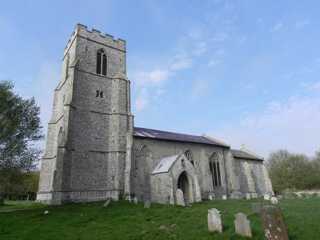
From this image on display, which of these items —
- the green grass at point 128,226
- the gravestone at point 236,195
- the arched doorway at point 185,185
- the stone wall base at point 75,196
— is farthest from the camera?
the gravestone at point 236,195

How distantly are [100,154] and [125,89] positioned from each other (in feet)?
26.3

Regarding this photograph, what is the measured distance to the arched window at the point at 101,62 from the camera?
2728 centimetres

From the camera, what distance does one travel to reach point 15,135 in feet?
67.8

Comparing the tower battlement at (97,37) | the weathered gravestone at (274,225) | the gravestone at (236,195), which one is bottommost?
the weathered gravestone at (274,225)

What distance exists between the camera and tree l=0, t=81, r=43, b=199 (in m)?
20.0

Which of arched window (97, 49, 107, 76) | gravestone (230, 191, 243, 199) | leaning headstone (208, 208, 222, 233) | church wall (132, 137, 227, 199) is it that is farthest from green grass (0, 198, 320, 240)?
gravestone (230, 191, 243, 199)

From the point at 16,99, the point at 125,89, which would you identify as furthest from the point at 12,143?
the point at 125,89

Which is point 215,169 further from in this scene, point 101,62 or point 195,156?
point 101,62

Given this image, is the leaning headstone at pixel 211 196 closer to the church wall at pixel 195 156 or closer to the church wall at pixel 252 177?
the church wall at pixel 195 156

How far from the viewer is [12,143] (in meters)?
20.2

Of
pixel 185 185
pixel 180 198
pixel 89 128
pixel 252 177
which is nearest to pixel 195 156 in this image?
pixel 185 185

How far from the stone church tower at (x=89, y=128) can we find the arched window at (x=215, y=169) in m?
12.5

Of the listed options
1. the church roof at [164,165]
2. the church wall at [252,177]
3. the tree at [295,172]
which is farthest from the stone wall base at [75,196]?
the tree at [295,172]

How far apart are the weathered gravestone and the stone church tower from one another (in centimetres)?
1801
